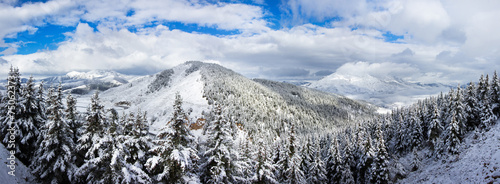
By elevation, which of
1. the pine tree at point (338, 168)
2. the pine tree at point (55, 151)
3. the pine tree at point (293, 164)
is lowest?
the pine tree at point (338, 168)

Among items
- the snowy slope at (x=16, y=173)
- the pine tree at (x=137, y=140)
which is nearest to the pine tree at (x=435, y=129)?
the pine tree at (x=137, y=140)

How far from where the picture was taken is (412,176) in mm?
44844

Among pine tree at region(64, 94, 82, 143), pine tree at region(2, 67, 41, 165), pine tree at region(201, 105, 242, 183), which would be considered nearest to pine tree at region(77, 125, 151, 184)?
pine tree at region(201, 105, 242, 183)

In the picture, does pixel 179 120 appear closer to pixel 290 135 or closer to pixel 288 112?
pixel 290 135

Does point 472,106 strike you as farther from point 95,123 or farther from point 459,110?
point 95,123

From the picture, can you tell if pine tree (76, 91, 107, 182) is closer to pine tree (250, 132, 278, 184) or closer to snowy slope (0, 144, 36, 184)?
snowy slope (0, 144, 36, 184)

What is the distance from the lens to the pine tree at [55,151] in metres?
20.2

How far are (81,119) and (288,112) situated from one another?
529 ft

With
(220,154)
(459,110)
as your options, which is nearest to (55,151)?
(220,154)

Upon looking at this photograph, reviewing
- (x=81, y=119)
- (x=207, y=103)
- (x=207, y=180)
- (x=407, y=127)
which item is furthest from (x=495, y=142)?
(x=207, y=103)

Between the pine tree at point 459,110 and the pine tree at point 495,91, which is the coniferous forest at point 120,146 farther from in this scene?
the pine tree at point 495,91

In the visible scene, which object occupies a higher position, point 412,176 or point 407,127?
point 407,127

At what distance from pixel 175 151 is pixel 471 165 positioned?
38458 millimetres

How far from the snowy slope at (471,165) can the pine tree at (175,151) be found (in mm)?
28979
